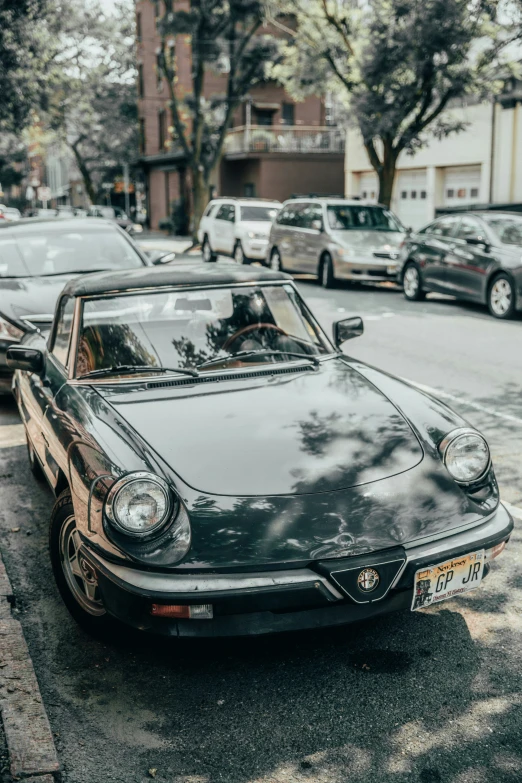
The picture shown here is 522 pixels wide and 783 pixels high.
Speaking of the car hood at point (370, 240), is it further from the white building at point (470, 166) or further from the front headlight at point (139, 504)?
the front headlight at point (139, 504)

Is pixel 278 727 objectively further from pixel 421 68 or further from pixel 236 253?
pixel 236 253

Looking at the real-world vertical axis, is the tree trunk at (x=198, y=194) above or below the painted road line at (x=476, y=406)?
above

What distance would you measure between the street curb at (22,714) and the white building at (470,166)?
64.0 ft

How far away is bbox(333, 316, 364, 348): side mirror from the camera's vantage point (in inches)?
208

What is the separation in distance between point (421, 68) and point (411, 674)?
1736 cm

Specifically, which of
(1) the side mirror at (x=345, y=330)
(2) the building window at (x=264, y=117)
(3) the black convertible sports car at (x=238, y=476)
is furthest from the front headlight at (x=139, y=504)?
(2) the building window at (x=264, y=117)

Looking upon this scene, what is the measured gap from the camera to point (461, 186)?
26.5m

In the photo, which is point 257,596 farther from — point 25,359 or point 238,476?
point 25,359

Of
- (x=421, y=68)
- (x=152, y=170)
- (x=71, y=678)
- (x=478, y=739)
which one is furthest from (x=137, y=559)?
(x=152, y=170)

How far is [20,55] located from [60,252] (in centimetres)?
1590

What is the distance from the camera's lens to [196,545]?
10.6 ft

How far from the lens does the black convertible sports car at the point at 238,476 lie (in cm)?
321

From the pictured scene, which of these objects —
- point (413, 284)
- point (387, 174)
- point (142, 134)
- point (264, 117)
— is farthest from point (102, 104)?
point (413, 284)

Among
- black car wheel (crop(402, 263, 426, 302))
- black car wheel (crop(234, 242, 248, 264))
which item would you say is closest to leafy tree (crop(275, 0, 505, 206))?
black car wheel (crop(234, 242, 248, 264))
